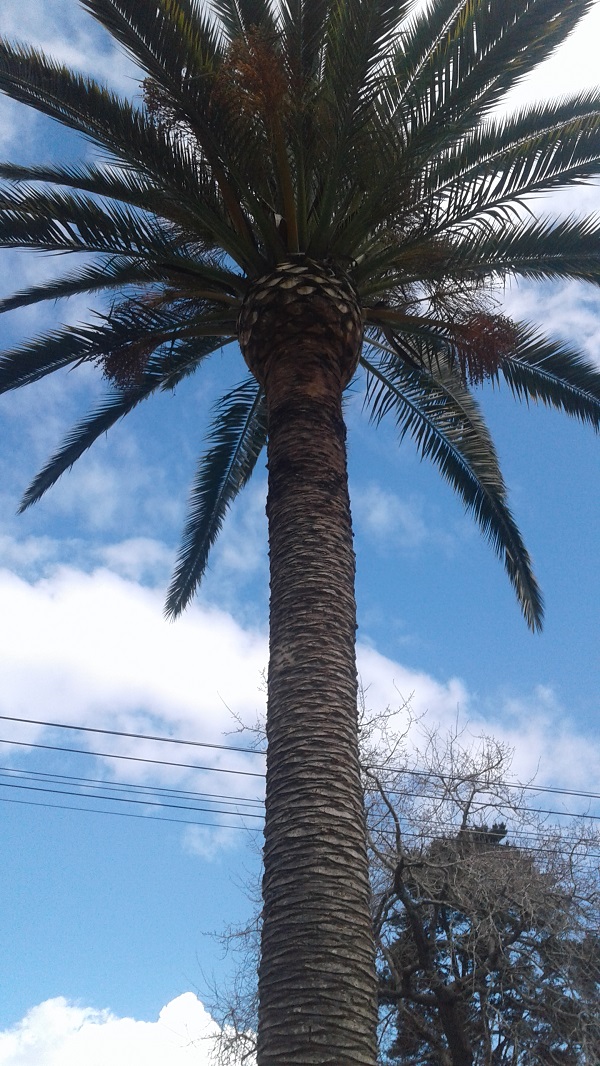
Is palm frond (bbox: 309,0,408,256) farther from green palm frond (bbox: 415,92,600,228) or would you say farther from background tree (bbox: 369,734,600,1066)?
background tree (bbox: 369,734,600,1066)

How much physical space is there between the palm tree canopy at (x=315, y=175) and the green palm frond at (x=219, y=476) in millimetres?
1378

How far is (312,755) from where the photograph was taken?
4.61 metres

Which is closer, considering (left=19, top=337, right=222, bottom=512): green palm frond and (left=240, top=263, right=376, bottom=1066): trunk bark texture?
(left=240, top=263, right=376, bottom=1066): trunk bark texture

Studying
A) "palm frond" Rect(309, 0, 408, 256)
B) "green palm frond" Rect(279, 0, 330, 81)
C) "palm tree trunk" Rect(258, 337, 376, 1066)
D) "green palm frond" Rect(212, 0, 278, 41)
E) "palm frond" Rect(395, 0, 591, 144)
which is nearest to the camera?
"palm tree trunk" Rect(258, 337, 376, 1066)

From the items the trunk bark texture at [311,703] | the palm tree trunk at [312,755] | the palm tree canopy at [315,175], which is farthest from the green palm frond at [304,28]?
the palm tree trunk at [312,755]

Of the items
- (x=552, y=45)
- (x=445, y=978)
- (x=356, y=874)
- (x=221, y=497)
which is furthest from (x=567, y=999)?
(x=552, y=45)

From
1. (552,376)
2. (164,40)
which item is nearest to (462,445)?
(552,376)

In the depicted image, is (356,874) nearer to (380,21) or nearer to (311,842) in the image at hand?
(311,842)

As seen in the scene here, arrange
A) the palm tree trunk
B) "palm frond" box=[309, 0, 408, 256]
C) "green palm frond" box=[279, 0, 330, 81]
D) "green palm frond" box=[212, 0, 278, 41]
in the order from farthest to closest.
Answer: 1. "green palm frond" box=[212, 0, 278, 41]
2. "green palm frond" box=[279, 0, 330, 81]
3. "palm frond" box=[309, 0, 408, 256]
4. the palm tree trunk

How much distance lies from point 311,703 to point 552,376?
15.5ft

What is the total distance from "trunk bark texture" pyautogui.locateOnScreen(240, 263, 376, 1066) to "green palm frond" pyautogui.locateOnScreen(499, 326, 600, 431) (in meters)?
2.49

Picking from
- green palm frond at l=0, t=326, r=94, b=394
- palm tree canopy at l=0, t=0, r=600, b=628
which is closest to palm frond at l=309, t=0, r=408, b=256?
palm tree canopy at l=0, t=0, r=600, b=628

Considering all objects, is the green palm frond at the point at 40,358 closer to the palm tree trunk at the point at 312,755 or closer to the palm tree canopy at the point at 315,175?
the palm tree canopy at the point at 315,175

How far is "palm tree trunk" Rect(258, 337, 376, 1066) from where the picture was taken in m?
3.93
